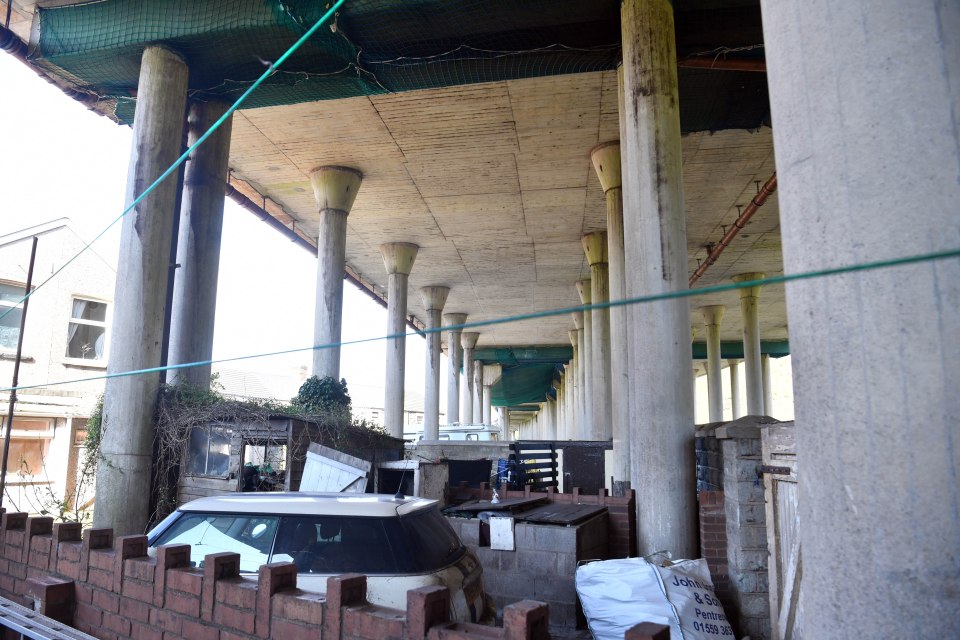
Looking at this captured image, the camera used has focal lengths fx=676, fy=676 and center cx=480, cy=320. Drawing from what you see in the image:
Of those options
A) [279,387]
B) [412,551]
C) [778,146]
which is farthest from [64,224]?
[279,387]

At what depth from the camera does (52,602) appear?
4172mm

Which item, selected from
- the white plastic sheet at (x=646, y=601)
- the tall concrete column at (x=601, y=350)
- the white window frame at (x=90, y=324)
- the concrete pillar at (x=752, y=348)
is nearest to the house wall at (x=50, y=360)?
the white window frame at (x=90, y=324)

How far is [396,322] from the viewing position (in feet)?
85.0

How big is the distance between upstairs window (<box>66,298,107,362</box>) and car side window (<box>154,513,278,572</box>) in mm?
19664

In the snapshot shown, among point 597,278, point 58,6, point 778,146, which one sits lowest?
point 778,146

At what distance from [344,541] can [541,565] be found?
3110 millimetres

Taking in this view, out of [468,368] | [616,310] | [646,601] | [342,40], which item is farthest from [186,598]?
[468,368]

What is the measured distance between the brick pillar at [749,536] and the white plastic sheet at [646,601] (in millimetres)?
754

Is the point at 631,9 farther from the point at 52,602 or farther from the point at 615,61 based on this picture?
the point at 52,602

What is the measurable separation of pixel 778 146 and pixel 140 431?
10.2m

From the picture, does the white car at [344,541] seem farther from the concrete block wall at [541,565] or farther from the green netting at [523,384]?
the green netting at [523,384]

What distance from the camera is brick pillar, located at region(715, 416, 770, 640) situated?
20.4ft

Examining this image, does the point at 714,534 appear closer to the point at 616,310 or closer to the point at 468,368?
the point at 616,310

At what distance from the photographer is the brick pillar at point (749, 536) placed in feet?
20.4
